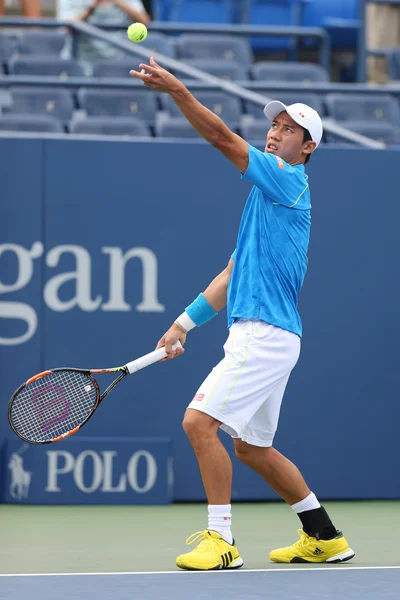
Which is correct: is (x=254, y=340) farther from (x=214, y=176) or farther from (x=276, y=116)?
(x=214, y=176)

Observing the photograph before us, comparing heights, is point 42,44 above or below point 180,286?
above

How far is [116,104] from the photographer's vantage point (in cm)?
949

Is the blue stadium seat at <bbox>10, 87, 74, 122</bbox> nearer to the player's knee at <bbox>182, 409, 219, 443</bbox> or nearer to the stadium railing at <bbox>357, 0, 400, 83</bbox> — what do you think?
the stadium railing at <bbox>357, 0, 400, 83</bbox>

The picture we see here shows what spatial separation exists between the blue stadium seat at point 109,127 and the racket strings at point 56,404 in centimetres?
408

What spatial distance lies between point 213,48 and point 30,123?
10.4ft

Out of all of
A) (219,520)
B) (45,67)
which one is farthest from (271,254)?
(45,67)

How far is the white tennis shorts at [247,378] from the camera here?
4.47 metres

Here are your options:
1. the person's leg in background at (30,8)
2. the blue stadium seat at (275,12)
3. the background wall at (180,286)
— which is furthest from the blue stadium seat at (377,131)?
the person's leg in background at (30,8)

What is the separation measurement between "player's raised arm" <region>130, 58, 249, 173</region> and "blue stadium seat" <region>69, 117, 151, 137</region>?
451 cm

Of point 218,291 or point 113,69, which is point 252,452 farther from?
point 113,69

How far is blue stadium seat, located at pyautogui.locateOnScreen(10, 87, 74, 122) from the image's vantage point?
938 cm

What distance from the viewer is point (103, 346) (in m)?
6.75

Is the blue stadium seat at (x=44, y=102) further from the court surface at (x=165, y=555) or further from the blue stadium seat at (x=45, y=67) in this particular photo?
the court surface at (x=165, y=555)

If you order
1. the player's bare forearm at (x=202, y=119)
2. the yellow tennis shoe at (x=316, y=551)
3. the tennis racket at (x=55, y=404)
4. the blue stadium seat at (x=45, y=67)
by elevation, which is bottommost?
the yellow tennis shoe at (x=316, y=551)
